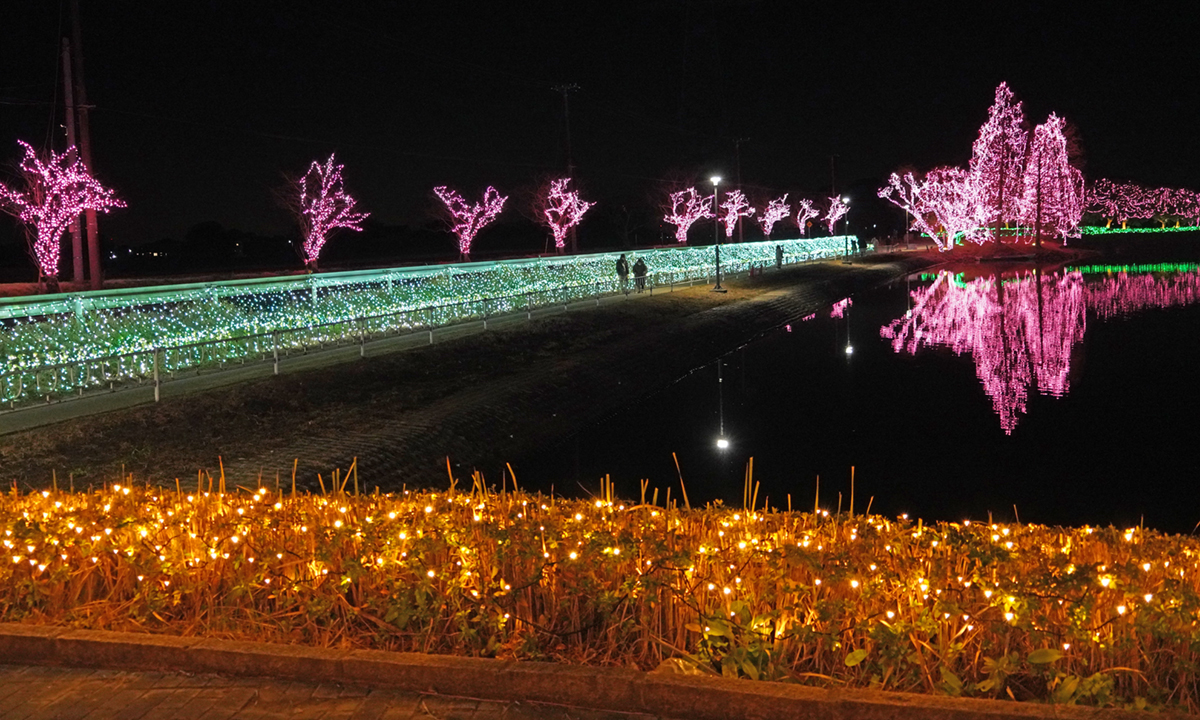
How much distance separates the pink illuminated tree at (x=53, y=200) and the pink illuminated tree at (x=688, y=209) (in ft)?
158

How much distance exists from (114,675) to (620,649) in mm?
→ 2523

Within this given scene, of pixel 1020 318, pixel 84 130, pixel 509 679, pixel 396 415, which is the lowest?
pixel 396 415

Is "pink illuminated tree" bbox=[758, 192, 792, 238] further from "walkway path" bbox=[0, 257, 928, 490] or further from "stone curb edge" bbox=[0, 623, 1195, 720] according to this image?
"stone curb edge" bbox=[0, 623, 1195, 720]

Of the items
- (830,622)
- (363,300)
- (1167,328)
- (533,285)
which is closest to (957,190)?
(1167,328)

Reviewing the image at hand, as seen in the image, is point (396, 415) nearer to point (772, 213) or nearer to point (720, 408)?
point (720, 408)

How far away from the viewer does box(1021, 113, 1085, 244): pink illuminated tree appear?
67.9 m

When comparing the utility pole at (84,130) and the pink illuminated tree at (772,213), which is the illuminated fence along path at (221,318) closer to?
the utility pole at (84,130)

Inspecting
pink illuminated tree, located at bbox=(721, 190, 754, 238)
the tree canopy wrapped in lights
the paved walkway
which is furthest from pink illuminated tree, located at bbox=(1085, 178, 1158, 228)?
the paved walkway

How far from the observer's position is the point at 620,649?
200 inches

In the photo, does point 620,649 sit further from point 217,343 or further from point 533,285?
point 533,285

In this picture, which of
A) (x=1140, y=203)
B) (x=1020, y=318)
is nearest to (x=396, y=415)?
(x=1020, y=318)

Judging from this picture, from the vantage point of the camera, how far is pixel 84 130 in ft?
82.3

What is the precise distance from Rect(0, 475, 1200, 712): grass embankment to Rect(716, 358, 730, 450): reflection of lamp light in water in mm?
10246

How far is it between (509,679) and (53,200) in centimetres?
2863
